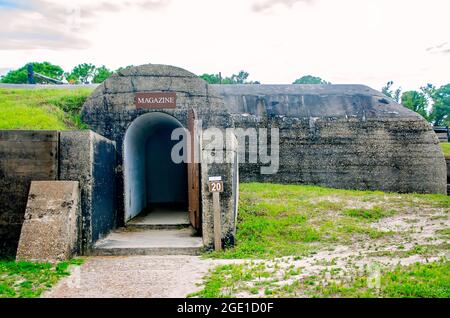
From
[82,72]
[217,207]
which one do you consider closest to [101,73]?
[82,72]

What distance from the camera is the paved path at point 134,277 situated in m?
5.20

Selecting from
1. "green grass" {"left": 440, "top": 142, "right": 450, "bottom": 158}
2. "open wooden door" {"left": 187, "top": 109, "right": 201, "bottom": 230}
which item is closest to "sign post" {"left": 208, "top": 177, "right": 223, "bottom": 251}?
"open wooden door" {"left": 187, "top": 109, "right": 201, "bottom": 230}

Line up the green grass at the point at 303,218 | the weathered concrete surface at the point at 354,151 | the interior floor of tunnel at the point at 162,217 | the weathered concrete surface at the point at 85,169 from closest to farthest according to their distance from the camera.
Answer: the weathered concrete surface at the point at 85,169
the green grass at the point at 303,218
the interior floor of tunnel at the point at 162,217
the weathered concrete surface at the point at 354,151

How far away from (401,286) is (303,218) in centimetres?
514

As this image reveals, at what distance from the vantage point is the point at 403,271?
5730 mm

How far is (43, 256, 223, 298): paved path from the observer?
5203 mm

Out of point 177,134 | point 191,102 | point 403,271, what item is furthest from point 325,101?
point 403,271

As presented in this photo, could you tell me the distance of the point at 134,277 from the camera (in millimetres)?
5926

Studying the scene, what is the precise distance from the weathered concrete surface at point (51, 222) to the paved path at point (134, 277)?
1.65ft

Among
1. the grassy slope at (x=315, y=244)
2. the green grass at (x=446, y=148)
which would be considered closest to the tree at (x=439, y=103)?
the green grass at (x=446, y=148)

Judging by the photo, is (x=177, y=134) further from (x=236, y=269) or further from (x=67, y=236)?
(x=236, y=269)

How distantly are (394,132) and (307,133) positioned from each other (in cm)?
358

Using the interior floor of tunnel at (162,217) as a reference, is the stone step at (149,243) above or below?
below

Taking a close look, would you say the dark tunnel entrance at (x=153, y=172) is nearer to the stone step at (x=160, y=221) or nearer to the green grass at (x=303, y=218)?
the stone step at (x=160, y=221)
